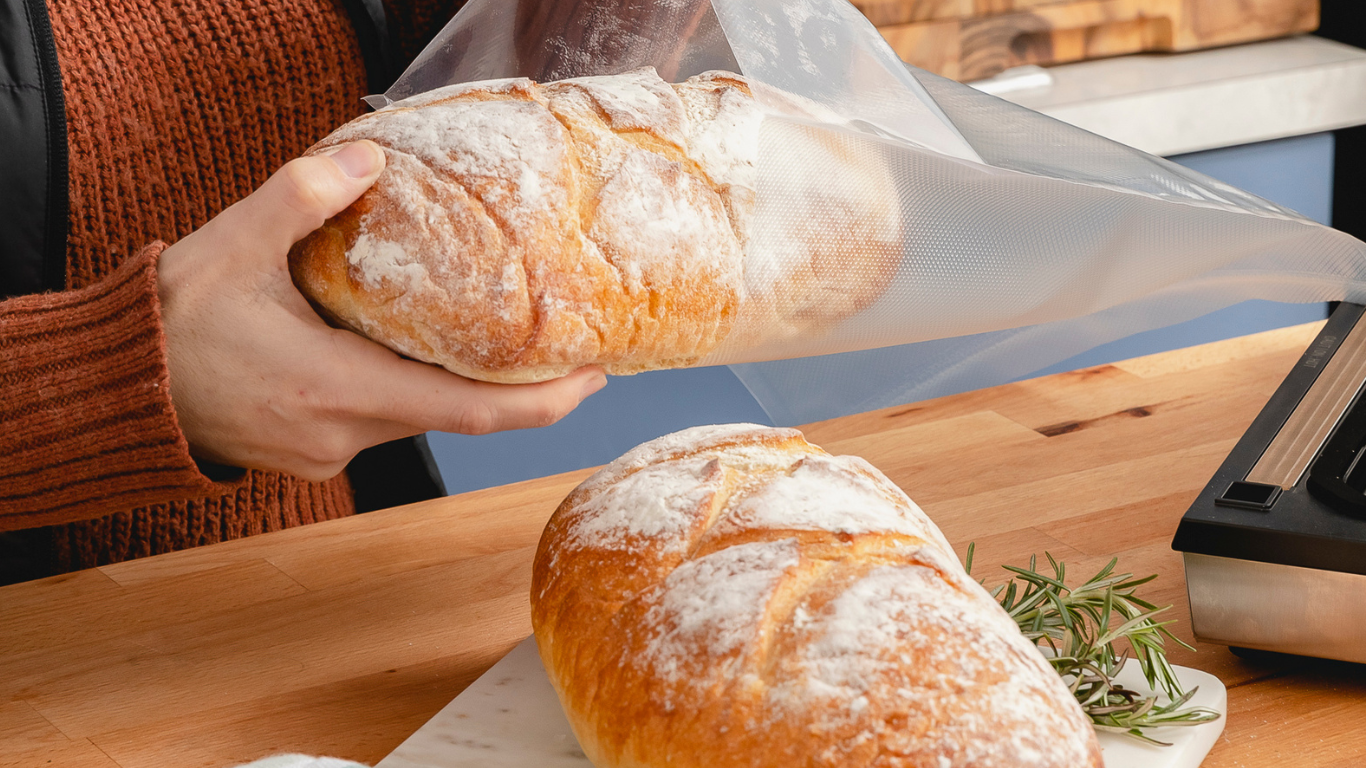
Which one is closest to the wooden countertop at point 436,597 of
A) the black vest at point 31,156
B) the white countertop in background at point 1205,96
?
the black vest at point 31,156

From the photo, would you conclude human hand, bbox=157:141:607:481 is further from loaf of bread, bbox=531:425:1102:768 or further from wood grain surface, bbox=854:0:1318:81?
wood grain surface, bbox=854:0:1318:81

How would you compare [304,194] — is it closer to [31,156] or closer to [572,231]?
[572,231]

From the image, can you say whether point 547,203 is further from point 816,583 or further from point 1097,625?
point 1097,625

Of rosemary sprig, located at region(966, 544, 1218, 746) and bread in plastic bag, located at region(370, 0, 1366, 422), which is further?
bread in plastic bag, located at region(370, 0, 1366, 422)

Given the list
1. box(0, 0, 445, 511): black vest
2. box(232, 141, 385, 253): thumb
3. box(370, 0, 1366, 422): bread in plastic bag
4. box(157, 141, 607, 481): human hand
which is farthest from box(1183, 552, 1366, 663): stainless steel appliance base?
box(0, 0, 445, 511): black vest

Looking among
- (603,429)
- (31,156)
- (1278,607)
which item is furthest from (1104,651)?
(603,429)

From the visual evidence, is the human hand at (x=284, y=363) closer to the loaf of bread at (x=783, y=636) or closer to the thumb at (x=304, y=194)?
the thumb at (x=304, y=194)

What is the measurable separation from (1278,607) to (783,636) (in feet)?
1.11

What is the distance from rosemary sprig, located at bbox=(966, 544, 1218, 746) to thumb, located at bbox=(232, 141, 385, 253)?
491 mm

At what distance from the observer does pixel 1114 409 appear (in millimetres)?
1131

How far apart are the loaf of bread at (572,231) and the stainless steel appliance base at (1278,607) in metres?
0.34

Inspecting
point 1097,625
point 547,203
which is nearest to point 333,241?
point 547,203

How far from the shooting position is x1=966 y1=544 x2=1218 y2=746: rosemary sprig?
617 mm

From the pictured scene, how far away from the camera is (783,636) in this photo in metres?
0.54
